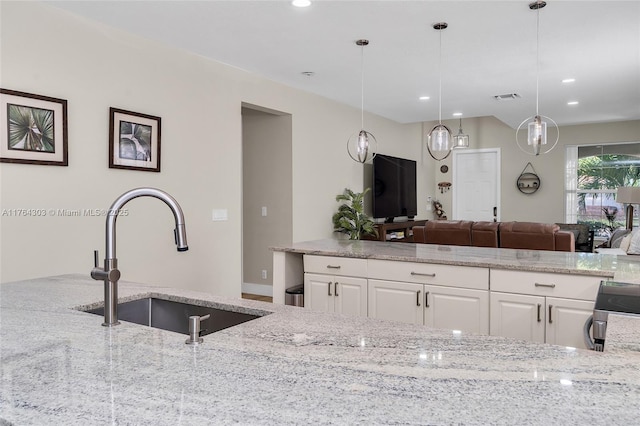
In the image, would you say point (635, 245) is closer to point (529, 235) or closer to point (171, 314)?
point (529, 235)

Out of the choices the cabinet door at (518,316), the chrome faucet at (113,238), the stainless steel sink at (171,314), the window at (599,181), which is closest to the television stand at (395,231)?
the window at (599,181)

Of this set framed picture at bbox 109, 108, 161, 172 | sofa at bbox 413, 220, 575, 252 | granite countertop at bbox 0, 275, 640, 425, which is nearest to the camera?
granite countertop at bbox 0, 275, 640, 425

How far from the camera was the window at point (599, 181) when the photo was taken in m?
7.87

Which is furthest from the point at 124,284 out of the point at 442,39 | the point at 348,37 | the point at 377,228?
the point at 377,228

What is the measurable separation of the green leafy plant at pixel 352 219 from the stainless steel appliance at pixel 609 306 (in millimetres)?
4295

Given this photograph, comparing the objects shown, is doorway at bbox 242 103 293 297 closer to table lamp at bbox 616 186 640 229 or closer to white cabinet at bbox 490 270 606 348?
white cabinet at bbox 490 270 606 348

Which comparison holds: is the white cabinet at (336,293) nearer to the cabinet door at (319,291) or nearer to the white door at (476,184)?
the cabinet door at (319,291)

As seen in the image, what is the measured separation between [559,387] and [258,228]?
503cm

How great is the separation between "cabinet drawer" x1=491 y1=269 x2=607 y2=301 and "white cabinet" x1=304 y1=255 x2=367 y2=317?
828 mm

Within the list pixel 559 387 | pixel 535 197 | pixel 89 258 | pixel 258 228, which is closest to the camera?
pixel 559 387

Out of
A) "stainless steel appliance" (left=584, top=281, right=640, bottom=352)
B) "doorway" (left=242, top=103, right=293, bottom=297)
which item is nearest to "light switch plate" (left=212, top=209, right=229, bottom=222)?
"doorway" (left=242, top=103, right=293, bottom=297)

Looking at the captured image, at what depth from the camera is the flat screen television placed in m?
6.95

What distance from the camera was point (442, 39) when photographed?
3.80 m

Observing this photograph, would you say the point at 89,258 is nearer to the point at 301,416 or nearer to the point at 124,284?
the point at 124,284
